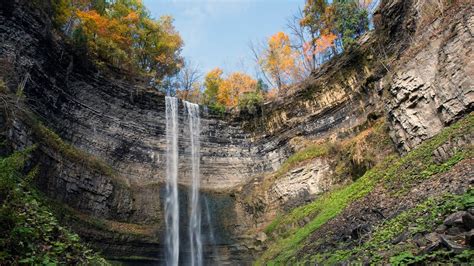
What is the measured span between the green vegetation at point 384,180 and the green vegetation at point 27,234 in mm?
8247

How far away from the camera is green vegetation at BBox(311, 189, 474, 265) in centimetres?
529

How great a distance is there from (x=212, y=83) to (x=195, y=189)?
17.7 metres

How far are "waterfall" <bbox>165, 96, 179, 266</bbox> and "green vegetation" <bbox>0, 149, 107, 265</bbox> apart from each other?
1367cm

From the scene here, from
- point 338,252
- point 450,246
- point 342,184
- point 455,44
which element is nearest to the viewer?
point 450,246

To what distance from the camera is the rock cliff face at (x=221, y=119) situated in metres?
13.2

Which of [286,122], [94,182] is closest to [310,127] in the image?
[286,122]

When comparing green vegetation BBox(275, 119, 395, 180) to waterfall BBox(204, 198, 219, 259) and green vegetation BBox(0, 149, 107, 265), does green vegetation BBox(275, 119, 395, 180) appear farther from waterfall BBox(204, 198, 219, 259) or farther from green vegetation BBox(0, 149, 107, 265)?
green vegetation BBox(0, 149, 107, 265)

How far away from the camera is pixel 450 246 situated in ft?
16.7

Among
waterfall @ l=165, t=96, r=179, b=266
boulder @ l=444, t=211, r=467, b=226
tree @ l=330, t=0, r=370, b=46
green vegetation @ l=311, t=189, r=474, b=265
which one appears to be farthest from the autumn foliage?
boulder @ l=444, t=211, r=467, b=226

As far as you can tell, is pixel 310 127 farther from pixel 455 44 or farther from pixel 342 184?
pixel 455 44

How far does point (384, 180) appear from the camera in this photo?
462 inches

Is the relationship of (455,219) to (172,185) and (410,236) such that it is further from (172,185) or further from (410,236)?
(172,185)

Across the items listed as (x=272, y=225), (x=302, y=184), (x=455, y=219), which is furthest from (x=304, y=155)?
(x=455, y=219)

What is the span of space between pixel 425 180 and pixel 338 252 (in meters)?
3.08
